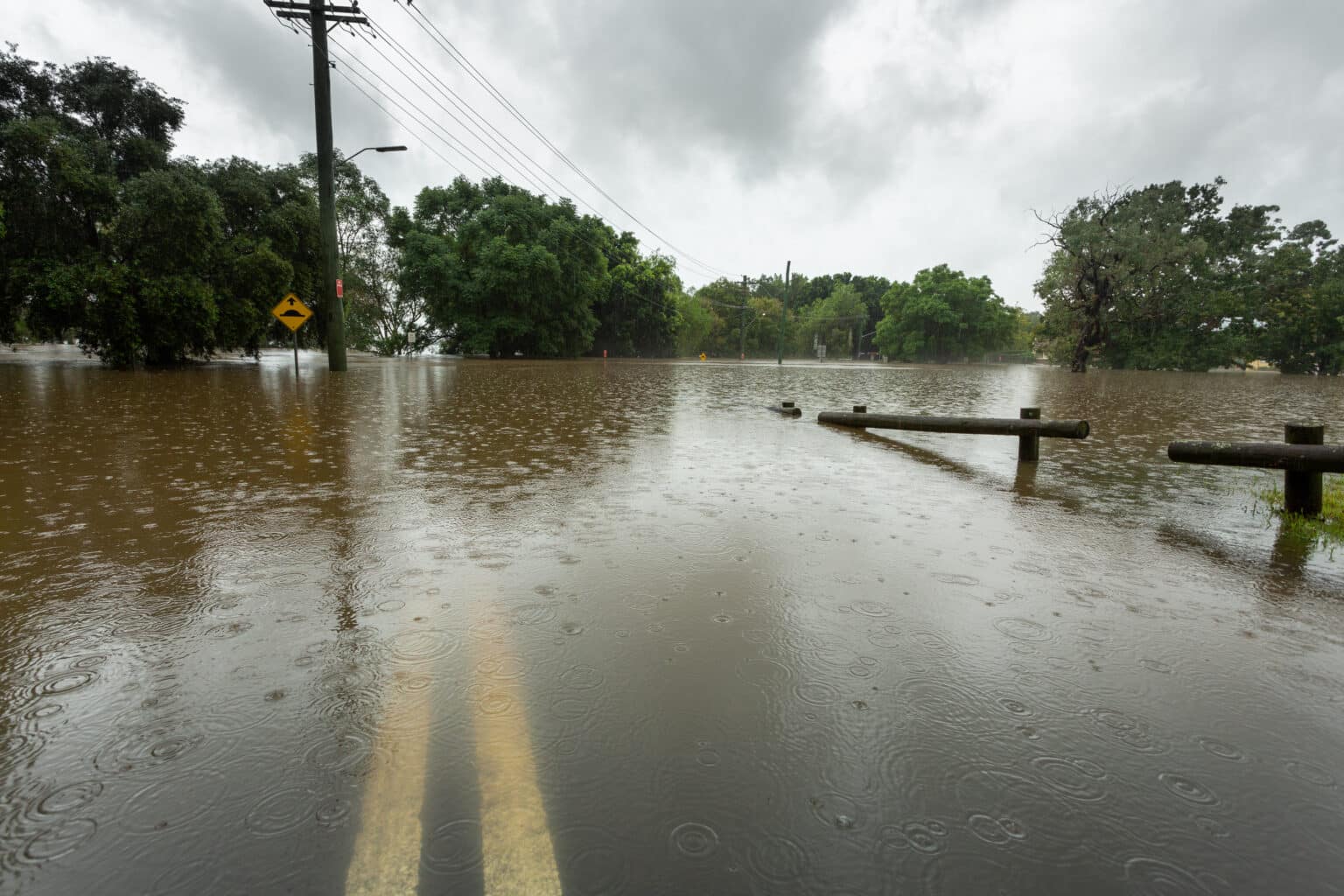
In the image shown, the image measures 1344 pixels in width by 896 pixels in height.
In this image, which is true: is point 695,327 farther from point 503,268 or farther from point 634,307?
point 503,268

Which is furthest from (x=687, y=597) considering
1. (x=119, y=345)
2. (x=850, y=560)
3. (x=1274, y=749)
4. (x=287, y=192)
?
(x=287, y=192)

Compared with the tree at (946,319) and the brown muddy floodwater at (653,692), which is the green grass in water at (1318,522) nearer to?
the brown muddy floodwater at (653,692)

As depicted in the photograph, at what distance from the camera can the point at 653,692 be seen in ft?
7.39

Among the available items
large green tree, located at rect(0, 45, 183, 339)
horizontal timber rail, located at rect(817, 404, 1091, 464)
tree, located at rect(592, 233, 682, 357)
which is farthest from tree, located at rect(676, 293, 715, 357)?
horizontal timber rail, located at rect(817, 404, 1091, 464)

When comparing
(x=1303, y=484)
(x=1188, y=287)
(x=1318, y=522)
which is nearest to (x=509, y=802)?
(x=1318, y=522)

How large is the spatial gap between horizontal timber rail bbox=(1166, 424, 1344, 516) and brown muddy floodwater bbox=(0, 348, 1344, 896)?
32 centimetres

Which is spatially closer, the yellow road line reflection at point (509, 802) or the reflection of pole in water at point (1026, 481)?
the yellow road line reflection at point (509, 802)

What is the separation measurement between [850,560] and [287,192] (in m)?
27.1

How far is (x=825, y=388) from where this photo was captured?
20.0m

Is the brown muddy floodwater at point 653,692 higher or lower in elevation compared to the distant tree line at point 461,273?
lower

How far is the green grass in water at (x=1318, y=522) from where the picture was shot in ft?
14.4

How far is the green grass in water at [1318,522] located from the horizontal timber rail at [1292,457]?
0.38ft

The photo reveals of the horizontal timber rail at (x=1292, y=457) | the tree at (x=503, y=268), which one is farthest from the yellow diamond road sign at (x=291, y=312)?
the horizontal timber rail at (x=1292, y=457)

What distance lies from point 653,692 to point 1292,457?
511 centimetres
